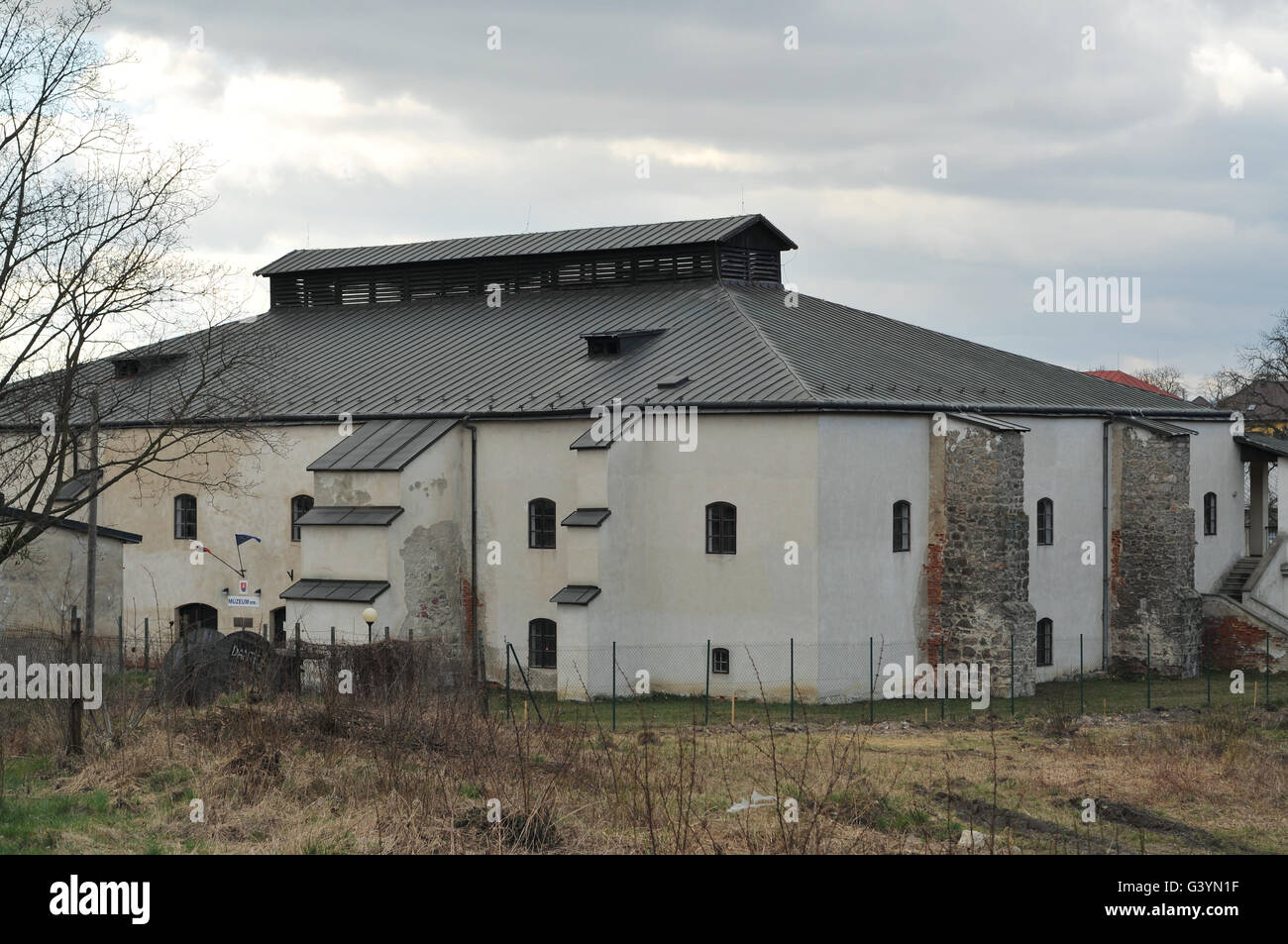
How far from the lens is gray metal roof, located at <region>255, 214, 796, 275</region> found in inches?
1441

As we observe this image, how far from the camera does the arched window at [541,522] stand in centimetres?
3134

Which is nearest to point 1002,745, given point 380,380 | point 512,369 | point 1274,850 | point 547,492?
point 1274,850

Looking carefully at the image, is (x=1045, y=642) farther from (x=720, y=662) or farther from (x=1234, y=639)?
(x=720, y=662)

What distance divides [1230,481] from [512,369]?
66.3ft

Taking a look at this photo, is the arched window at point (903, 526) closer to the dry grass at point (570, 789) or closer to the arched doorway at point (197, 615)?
the dry grass at point (570, 789)

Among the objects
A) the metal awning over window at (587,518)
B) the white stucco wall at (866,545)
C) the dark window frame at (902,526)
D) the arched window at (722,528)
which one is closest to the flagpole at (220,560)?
the metal awning over window at (587,518)

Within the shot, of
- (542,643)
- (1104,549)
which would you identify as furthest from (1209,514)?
(542,643)

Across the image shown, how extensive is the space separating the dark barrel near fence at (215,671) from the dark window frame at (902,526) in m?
12.5

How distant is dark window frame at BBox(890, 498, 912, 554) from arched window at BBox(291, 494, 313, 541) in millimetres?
13638

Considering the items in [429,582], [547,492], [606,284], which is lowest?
[429,582]

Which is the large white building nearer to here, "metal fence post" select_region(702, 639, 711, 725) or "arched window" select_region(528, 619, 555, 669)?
"arched window" select_region(528, 619, 555, 669)

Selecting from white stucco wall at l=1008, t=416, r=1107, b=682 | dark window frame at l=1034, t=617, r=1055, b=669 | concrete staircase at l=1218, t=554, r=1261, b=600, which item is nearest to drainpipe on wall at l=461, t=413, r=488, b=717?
white stucco wall at l=1008, t=416, r=1107, b=682

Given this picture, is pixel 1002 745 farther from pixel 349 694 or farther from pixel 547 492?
pixel 547 492
